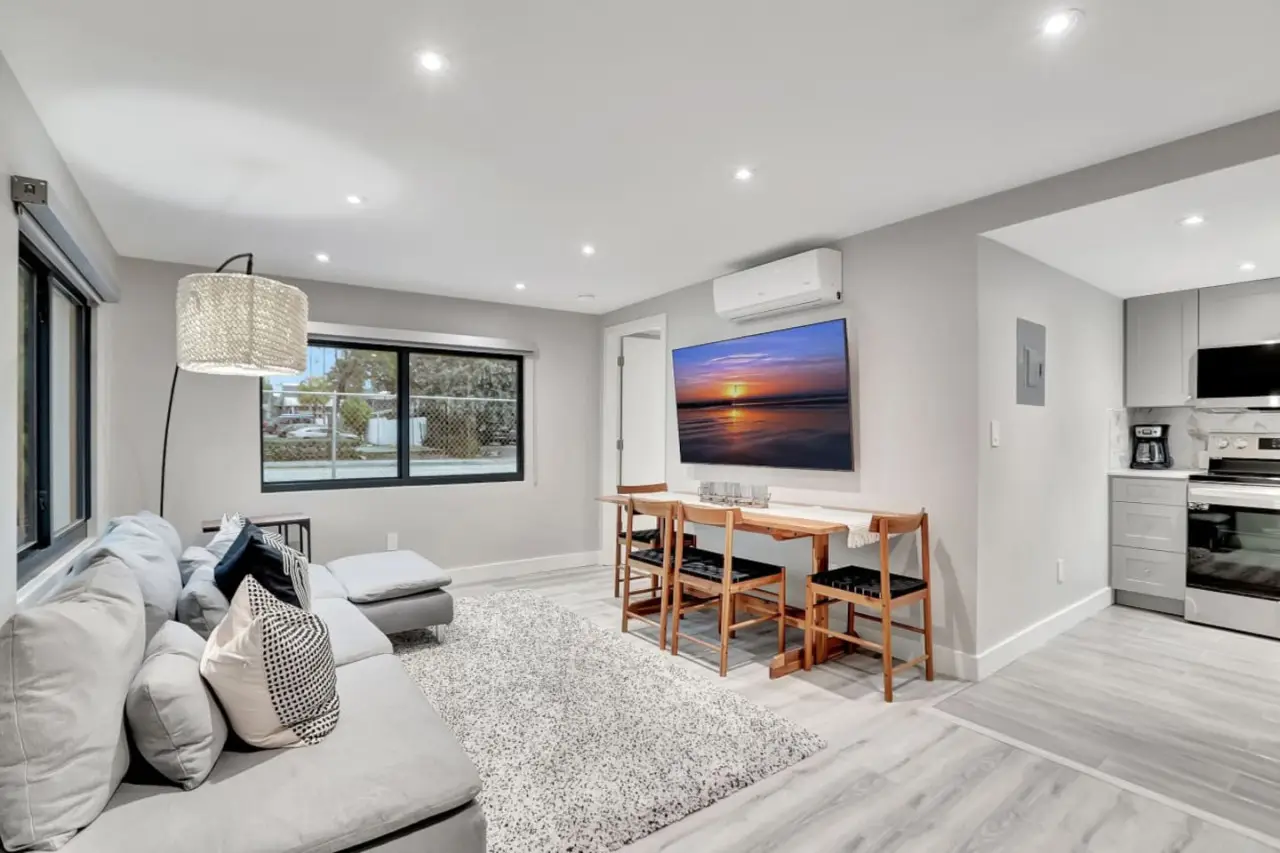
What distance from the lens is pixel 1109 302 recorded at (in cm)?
432

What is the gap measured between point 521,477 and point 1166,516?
464cm

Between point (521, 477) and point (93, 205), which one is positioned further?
point (521, 477)

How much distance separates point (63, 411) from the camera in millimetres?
3268

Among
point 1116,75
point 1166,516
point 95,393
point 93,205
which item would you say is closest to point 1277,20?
point 1116,75

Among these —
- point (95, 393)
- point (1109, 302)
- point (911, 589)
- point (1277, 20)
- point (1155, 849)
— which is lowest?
point (1155, 849)

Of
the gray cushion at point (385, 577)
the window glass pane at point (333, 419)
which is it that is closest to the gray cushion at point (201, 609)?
the gray cushion at point (385, 577)

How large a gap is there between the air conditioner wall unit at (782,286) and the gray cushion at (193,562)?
310 cm

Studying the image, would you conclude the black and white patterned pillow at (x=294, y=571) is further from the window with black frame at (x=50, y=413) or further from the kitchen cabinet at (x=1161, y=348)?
the kitchen cabinet at (x=1161, y=348)

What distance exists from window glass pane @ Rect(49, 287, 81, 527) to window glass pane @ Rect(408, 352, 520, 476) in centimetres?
203

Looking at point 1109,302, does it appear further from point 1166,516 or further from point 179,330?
point 179,330

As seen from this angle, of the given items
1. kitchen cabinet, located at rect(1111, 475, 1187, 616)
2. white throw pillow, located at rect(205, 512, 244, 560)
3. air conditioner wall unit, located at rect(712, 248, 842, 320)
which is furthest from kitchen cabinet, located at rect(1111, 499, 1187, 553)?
white throw pillow, located at rect(205, 512, 244, 560)

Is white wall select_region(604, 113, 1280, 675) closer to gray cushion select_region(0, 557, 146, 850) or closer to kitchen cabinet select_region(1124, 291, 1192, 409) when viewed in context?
kitchen cabinet select_region(1124, 291, 1192, 409)

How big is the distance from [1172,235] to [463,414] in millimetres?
4708

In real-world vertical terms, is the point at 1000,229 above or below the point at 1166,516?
above
